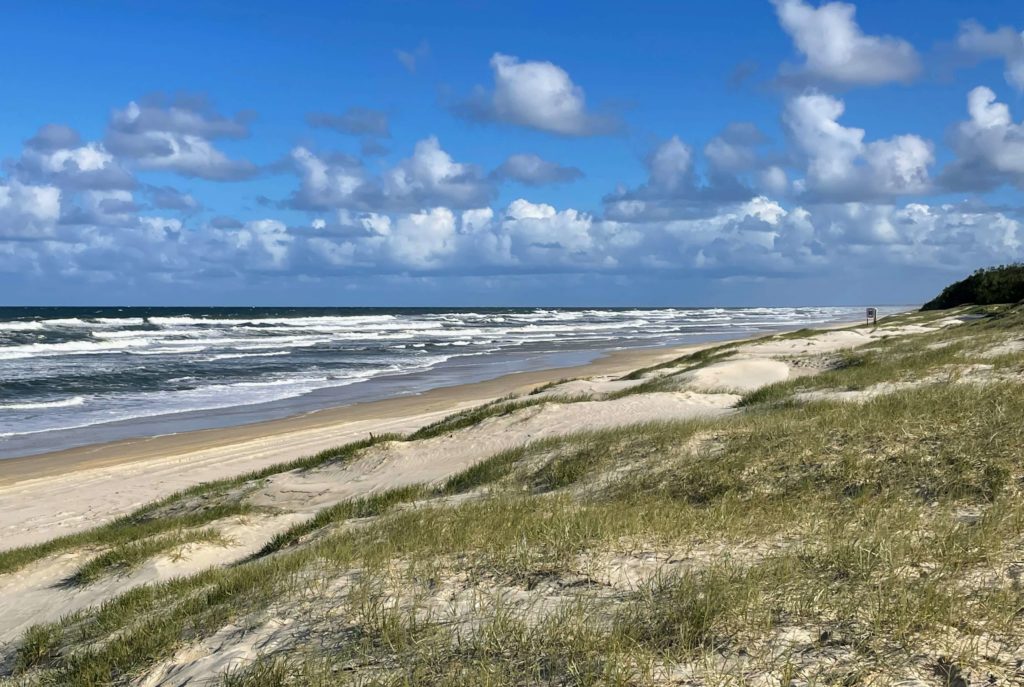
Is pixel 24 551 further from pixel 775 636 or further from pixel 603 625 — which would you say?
pixel 775 636

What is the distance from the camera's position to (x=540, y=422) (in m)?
13.6

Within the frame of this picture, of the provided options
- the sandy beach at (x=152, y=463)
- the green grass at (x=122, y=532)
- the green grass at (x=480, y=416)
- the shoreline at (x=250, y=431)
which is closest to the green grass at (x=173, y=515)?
the green grass at (x=122, y=532)

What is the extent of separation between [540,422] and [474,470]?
3.87 metres

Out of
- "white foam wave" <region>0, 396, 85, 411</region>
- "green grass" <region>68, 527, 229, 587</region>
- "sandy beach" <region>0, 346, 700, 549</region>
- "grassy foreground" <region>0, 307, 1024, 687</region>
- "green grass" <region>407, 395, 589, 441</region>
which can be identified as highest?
"grassy foreground" <region>0, 307, 1024, 687</region>

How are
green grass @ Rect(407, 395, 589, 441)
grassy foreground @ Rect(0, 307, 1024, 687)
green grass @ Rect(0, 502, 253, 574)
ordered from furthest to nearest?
green grass @ Rect(407, 395, 589, 441), green grass @ Rect(0, 502, 253, 574), grassy foreground @ Rect(0, 307, 1024, 687)

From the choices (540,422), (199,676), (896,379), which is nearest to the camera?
(199,676)

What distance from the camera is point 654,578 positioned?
4430 mm

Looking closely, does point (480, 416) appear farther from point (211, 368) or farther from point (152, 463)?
point (211, 368)

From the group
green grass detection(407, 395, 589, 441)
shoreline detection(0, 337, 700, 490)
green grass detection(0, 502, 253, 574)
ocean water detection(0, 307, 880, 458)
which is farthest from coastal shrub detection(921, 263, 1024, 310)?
green grass detection(0, 502, 253, 574)

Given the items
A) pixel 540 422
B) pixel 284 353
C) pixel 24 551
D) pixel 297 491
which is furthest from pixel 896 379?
pixel 284 353

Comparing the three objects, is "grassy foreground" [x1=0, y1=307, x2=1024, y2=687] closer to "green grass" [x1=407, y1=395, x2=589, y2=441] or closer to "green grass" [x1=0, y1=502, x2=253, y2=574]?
"green grass" [x1=0, y1=502, x2=253, y2=574]

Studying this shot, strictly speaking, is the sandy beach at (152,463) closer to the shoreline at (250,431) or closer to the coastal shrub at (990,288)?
the shoreline at (250,431)

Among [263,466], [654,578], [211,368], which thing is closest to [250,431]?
[263,466]

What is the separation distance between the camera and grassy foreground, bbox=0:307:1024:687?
3453 mm
